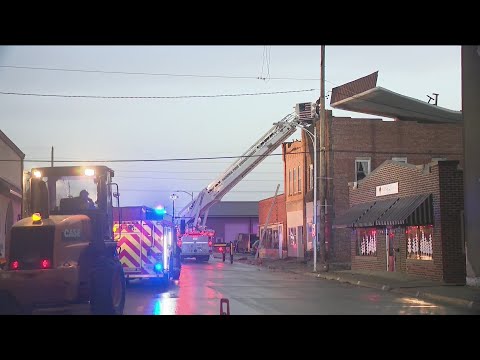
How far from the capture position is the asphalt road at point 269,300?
14914 millimetres

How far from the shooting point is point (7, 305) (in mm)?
11508

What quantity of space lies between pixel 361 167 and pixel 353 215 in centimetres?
1026

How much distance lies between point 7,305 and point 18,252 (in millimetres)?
981

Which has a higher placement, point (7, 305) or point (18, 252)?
point (18, 252)

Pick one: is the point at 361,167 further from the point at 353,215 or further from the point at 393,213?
the point at 393,213

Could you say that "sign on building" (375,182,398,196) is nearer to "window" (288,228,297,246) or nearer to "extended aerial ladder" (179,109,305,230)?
"extended aerial ladder" (179,109,305,230)

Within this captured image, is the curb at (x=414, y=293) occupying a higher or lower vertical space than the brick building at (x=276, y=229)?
lower

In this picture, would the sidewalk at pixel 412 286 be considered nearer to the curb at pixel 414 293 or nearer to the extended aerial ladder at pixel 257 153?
the curb at pixel 414 293

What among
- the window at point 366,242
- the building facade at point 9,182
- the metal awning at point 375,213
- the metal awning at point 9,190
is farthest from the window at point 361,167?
the metal awning at point 9,190

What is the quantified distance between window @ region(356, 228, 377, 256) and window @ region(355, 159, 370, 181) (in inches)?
365

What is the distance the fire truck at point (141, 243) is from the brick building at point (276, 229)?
29.0 metres

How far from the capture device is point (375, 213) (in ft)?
91.9
